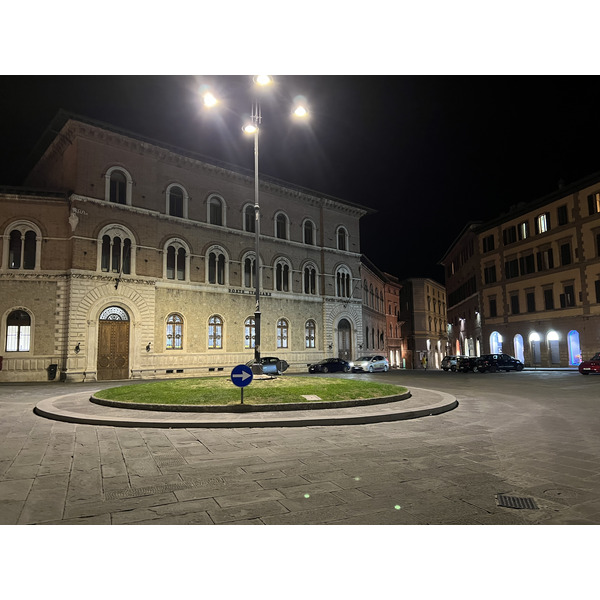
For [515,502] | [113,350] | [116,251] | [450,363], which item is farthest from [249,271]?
[515,502]

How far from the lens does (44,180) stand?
31359mm

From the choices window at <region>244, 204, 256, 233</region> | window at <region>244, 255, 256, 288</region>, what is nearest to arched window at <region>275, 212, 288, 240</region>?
window at <region>244, 204, 256, 233</region>

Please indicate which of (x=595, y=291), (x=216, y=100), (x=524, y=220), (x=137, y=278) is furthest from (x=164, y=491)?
(x=524, y=220)

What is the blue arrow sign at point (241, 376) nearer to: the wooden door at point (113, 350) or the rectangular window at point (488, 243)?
the wooden door at point (113, 350)

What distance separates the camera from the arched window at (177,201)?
30.6 metres

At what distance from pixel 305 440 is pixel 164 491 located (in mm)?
3430

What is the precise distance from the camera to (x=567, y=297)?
37.6 m

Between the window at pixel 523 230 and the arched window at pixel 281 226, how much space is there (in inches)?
877

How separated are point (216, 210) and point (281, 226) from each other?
604 centimetres

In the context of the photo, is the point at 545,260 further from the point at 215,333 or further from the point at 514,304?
the point at 215,333

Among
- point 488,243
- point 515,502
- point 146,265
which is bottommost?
point 515,502

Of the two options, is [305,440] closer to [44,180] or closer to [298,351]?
[298,351]

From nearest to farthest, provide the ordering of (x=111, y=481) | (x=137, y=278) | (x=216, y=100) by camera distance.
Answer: (x=111, y=481) < (x=216, y=100) < (x=137, y=278)

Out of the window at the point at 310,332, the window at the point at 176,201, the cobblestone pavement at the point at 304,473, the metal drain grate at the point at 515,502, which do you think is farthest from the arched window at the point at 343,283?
the metal drain grate at the point at 515,502
